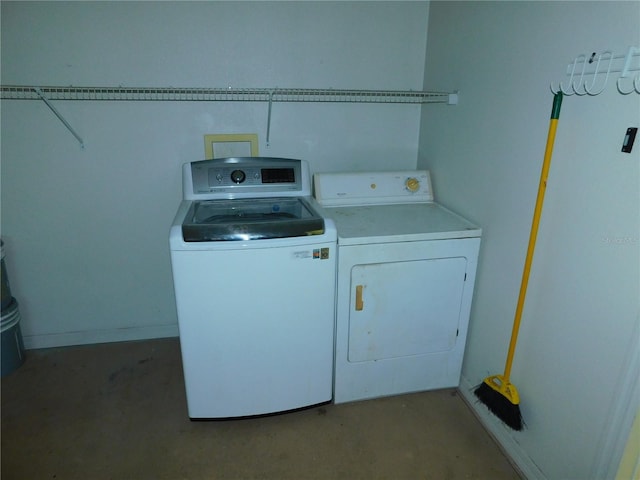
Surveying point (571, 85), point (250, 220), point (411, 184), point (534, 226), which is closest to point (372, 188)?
point (411, 184)

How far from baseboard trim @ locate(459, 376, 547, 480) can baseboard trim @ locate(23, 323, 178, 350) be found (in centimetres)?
179

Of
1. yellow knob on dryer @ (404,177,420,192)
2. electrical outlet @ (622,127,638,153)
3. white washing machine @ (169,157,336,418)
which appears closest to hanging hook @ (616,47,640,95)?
electrical outlet @ (622,127,638,153)

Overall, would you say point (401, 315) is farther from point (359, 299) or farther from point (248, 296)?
point (248, 296)

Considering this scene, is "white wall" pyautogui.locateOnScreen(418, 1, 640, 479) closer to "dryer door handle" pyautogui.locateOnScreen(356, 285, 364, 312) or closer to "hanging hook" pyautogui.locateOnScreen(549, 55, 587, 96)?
"hanging hook" pyautogui.locateOnScreen(549, 55, 587, 96)

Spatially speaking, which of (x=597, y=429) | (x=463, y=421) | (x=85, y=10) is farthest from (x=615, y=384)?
(x=85, y=10)

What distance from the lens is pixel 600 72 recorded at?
1.21 meters

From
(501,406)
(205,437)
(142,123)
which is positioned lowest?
(205,437)

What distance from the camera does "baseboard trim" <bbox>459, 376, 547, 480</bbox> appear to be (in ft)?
5.21

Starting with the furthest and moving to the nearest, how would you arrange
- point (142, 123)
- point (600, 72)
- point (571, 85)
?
point (142, 123) → point (571, 85) → point (600, 72)

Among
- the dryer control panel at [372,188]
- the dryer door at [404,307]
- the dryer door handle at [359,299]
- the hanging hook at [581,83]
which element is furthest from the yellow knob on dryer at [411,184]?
the hanging hook at [581,83]

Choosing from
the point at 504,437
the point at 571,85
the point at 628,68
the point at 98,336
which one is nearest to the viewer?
the point at 628,68

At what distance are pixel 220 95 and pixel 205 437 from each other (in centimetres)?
173

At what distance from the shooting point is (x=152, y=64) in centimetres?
206

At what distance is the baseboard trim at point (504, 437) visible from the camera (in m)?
1.59
